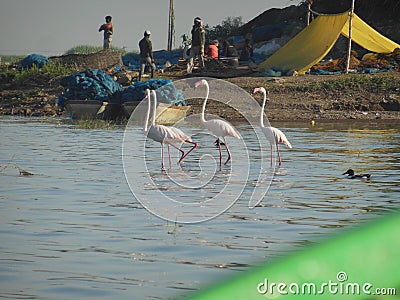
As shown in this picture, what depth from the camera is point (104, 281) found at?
410 centimetres

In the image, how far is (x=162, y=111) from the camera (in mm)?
18219

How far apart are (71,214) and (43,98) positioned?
752 inches

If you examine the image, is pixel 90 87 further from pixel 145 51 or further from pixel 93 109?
pixel 145 51

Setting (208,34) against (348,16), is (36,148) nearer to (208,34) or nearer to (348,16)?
(348,16)

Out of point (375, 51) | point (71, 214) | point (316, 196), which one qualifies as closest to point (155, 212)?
point (71, 214)

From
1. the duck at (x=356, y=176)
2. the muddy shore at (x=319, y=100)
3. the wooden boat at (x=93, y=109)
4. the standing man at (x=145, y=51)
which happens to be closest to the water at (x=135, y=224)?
the duck at (x=356, y=176)

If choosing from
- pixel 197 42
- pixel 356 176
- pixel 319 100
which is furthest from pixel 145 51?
pixel 356 176

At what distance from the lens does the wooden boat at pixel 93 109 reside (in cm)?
2016

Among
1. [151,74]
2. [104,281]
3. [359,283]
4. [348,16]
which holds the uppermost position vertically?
[348,16]

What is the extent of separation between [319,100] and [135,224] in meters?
16.8

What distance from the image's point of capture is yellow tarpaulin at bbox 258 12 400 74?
24.6 meters

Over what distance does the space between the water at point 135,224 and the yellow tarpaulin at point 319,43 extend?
41.2 ft

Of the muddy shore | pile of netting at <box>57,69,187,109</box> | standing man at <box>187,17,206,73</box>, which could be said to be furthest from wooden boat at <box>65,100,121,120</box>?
standing man at <box>187,17,206,73</box>

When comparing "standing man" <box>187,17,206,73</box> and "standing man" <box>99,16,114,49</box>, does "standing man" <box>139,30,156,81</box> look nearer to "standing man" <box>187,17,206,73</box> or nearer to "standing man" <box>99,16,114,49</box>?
"standing man" <box>187,17,206,73</box>
